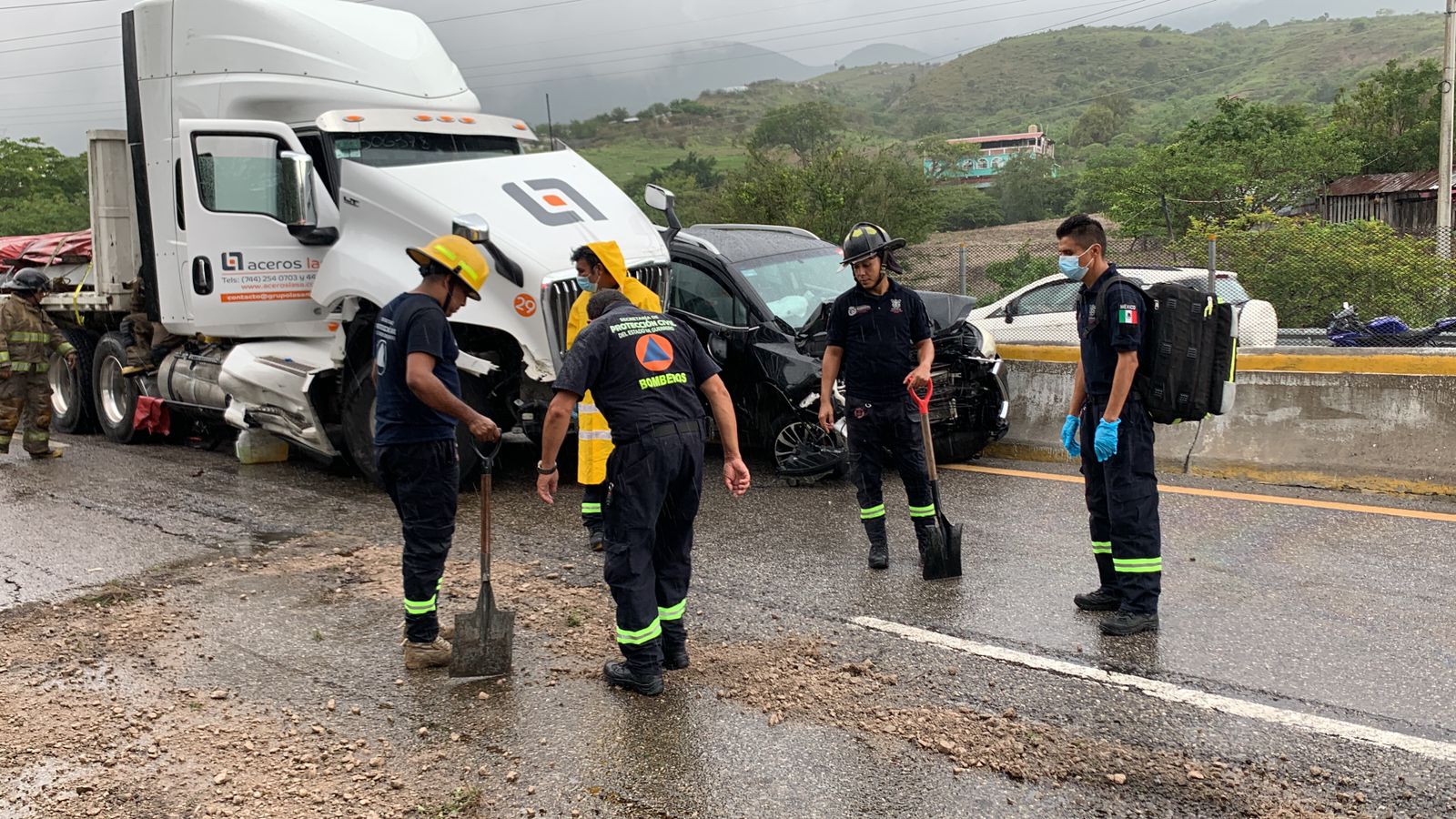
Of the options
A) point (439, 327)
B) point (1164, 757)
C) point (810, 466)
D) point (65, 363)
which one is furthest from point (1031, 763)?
point (65, 363)

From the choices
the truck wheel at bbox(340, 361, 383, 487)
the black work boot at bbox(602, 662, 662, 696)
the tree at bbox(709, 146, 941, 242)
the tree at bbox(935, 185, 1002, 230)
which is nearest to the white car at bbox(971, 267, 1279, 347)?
the truck wheel at bbox(340, 361, 383, 487)

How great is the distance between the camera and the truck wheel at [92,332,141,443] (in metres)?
11.1

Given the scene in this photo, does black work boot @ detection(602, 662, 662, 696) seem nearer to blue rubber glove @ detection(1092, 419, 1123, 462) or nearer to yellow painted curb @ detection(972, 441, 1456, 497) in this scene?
blue rubber glove @ detection(1092, 419, 1123, 462)

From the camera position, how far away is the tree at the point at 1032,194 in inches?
2906

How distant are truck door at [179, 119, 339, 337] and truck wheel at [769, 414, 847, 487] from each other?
12.0 ft

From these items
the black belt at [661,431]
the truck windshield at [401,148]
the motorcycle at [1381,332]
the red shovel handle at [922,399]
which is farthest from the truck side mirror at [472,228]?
the motorcycle at [1381,332]

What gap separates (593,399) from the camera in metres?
4.64

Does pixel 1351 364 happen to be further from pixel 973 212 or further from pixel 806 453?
pixel 973 212

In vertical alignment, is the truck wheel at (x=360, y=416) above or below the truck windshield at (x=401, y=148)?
below

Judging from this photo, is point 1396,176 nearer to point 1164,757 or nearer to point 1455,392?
point 1455,392

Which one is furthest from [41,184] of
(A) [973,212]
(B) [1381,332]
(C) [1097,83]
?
(C) [1097,83]

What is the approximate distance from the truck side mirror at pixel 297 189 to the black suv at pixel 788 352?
255 cm

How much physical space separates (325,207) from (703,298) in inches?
114

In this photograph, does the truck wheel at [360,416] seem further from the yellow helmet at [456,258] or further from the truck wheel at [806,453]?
the yellow helmet at [456,258]
